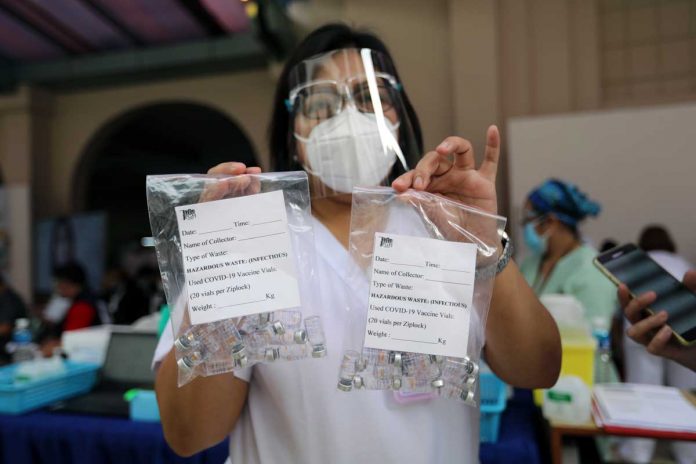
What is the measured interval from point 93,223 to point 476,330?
571cm

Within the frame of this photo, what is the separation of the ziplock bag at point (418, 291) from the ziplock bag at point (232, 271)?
0.23 ft

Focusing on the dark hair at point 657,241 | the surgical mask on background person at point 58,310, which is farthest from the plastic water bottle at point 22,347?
the dark hair at point 657,241

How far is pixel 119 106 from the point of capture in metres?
5.95

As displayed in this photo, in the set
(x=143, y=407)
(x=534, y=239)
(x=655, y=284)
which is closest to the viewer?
(x=655, y=284)

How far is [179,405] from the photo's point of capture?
2.27 ft

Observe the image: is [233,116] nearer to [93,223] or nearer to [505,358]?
[93,223]

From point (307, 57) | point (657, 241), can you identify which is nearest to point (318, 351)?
point (307, 57)

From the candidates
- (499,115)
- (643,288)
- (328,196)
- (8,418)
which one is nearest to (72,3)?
(499,115)

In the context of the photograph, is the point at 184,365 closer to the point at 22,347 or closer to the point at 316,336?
the point at 316,336

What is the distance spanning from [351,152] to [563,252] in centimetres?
196

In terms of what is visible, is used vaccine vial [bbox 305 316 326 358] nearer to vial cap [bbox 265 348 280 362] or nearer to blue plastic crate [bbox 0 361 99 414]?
vial cap [bbox 265 348 280 362]

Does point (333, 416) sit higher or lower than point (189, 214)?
lower

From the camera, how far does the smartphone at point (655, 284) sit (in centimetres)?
92

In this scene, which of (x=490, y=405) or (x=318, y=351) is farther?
(x=490, y=405)
